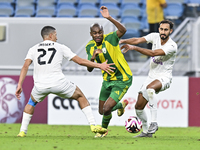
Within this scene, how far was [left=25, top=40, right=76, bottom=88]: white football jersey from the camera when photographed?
6.82m

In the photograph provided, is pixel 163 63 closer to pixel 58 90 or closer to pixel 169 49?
pixel 169 49

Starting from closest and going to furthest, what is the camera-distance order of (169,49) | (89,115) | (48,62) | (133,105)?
(48,62), (89,115), (169,49), (133,105)

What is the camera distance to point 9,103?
11.0 m

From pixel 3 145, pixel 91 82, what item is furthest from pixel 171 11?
pixel 3 145

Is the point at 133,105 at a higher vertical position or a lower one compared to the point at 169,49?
lower

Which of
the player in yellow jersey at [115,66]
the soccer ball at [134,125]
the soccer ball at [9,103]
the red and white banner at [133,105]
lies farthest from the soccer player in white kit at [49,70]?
the soccer ball at [9,103]

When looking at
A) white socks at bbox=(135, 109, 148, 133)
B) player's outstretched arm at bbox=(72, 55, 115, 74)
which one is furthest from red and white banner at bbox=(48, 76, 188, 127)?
player's outstretched arm at bbox=(72, 55, 115, 74)

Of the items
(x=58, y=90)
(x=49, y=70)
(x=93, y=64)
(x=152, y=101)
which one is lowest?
(x=152, y=101)

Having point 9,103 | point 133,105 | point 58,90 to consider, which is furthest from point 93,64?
point 9,103

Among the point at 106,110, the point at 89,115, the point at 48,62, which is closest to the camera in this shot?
the point at 48,62

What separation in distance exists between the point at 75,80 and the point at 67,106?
2.34 ft

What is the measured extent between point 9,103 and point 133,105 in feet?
10.7

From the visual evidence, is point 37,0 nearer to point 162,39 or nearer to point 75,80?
point 75,80

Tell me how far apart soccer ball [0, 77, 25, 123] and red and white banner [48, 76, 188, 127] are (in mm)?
839
